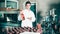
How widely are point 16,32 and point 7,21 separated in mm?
174

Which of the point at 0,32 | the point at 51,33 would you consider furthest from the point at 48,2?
the point at 0,32

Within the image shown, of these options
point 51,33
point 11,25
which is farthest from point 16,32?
point 51,33

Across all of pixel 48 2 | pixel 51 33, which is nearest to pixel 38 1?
pixel 48 2

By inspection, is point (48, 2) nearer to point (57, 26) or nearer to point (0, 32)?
point (57, 26)

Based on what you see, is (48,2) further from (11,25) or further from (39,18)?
(11,25)

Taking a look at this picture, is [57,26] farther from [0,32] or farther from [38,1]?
[0,32]

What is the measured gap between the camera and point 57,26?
193 inches

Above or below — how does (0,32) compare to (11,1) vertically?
below

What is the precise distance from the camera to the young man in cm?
489

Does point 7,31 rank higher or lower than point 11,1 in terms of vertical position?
lower

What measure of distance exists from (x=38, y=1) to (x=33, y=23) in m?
0.28

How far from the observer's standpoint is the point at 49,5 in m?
4.88

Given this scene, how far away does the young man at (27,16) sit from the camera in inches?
193

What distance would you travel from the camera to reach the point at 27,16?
16.1 ft
